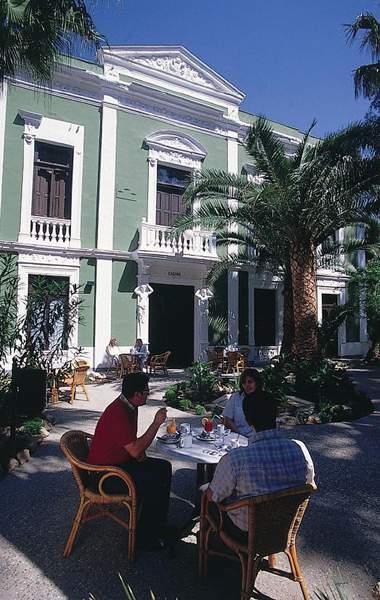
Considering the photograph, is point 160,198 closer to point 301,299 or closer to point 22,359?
point 301,299

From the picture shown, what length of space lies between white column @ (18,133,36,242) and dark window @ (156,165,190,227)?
4.41 metres

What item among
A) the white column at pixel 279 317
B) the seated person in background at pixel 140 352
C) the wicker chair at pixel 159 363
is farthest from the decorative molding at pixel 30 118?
the white column at pixel 279 317

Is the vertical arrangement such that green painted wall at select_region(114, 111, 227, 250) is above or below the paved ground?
above

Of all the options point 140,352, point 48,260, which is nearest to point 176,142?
point 48,260

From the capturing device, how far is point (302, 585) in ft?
8.16

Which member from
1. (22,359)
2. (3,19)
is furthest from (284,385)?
(3,19)

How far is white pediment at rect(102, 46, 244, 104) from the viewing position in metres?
13.9

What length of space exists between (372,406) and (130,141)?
37.1 ft

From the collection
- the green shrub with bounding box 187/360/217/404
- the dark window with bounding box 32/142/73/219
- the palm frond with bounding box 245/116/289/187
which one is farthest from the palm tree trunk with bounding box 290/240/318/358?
the dark window with bounding box 32/142/73/219

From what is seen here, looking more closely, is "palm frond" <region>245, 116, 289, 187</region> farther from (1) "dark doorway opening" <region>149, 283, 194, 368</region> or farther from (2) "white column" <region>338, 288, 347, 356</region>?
(2) "white column" <region>338, 288, 347, 356</region>

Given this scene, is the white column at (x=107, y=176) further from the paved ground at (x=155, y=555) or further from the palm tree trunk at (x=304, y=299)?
the paved ground at (x=155, y=555)

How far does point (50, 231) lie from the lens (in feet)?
41.6

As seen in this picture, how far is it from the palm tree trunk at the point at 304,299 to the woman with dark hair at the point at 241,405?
516 cm

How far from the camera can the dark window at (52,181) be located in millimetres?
12656
